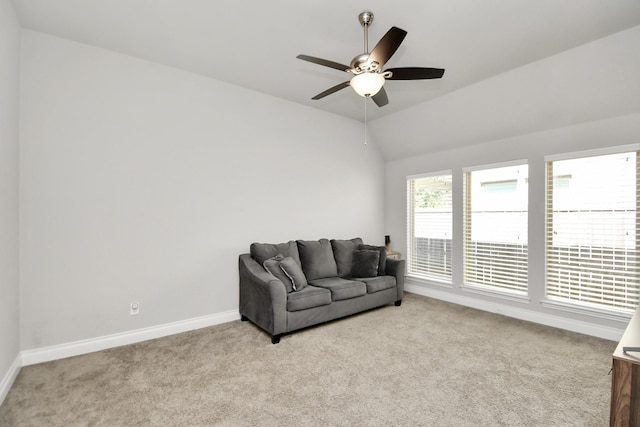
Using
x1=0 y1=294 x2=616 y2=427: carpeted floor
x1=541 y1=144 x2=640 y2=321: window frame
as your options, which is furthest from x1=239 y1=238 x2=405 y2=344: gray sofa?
x1=541 y1=144 x2=640 y2=321: window frame

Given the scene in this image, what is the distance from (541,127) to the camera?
12.4 feet

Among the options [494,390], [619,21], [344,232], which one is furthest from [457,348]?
[619,21]

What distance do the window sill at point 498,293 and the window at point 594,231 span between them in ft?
0.94

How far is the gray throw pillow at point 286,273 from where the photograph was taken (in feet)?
11.7

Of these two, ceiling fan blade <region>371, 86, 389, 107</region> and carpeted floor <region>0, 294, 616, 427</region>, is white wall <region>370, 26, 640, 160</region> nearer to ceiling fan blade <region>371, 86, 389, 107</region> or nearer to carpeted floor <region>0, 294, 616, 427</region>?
ceiling fan blade <region>371, 86, 389, 107</region>

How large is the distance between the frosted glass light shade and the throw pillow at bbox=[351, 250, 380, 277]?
8.61 feet

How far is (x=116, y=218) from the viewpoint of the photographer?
3172 millimetres

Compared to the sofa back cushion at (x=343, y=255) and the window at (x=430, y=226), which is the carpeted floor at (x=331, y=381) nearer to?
the sofa back cushion at (x=343, y=255)

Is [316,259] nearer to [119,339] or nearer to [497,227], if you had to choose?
[119,339]

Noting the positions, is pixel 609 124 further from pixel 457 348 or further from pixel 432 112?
pixel 457 348

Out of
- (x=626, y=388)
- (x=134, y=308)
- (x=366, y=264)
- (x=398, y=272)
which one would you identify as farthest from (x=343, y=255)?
(x=626, y=388)

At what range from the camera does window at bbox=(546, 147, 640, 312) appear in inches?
127

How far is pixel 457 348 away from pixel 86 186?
4.06 metres

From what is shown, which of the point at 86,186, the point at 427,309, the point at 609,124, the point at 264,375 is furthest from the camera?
the point at 427,309
